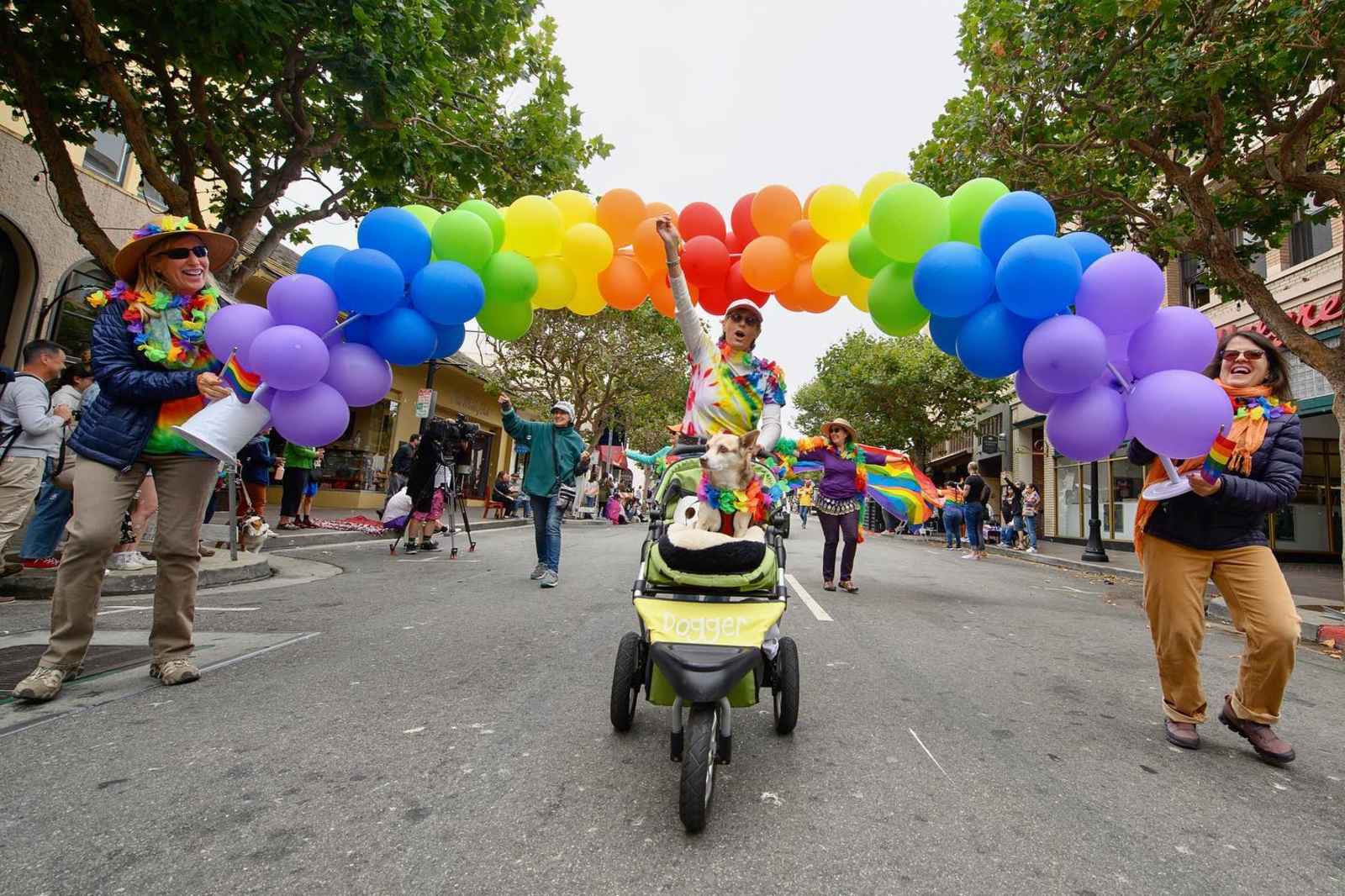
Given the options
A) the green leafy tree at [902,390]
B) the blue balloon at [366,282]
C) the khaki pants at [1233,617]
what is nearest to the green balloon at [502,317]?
the blue balloon at [366,282]

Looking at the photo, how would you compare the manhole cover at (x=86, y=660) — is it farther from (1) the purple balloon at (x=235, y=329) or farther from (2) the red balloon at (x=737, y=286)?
(2) the red balloon at (x=737, y=286)

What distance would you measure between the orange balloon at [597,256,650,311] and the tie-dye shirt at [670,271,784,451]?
2.64 feet

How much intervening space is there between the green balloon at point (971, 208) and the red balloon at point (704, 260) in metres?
1.42

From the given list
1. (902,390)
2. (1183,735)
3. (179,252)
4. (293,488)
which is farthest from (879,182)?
(902,390)

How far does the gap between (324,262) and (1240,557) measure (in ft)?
15.7

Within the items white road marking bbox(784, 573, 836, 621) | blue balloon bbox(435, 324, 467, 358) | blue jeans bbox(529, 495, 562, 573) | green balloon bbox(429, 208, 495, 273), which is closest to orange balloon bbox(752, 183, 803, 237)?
green balloon bbox(429, 208, 495, 273)

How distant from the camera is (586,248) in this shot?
13.6 ft

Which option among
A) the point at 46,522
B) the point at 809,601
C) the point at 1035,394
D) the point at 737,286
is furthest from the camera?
the point at 809,601

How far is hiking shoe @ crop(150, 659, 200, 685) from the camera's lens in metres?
3.23

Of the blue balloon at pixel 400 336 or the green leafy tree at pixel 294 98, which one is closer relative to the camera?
the blue balloon at pixel 400 336

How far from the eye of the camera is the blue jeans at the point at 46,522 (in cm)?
552

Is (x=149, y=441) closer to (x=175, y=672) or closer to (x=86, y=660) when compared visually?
(x=175, y=672)

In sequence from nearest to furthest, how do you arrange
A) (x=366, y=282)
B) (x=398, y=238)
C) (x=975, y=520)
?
(x=366, y=282) → (x=398, y=238) → (x=975, y=520)

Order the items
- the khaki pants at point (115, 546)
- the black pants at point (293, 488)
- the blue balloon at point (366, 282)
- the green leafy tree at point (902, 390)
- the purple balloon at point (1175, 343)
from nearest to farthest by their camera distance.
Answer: the purple balloon at point (1175, 343)
the khaki pants at point (115, 546)
the blue balloon at point (366, 282)
the black pants at point (293, 488)
the green leafy tree at point (902, 390)
